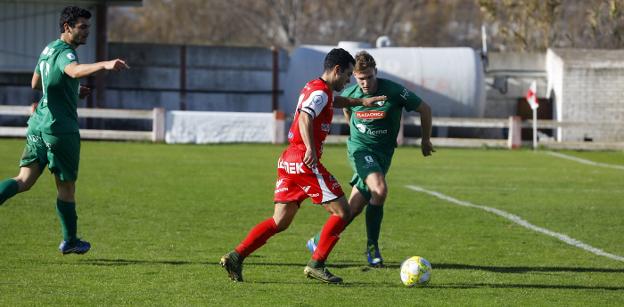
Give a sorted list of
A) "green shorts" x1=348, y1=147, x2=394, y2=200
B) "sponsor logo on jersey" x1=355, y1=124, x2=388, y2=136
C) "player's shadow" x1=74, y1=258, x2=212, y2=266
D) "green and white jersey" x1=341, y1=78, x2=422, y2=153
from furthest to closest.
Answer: "sponsor logo on jersey" x1=355, y1=124, x2=388, y2=136 < "green and white jersey" x1=341, y1=78, x2=422, y2=153 < "green shorts" x1=348, y1=147, x2=394, y2=200 < "player's shadow" x1=74, y1=258, x2=212, y2=266

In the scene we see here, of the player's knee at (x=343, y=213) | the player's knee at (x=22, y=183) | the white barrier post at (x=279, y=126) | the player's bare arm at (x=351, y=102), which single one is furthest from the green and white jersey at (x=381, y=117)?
the white barrier post at (x=279, y=126)

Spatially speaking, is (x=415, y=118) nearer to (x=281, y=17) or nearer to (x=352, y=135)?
(x=352, y=135)

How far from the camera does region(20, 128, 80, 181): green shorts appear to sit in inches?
388

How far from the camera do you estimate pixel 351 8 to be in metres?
68.7

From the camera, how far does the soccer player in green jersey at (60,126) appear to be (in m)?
9.71

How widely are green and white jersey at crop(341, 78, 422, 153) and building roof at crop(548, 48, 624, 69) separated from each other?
25.1 meters

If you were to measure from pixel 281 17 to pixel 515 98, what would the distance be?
31152 millimetres

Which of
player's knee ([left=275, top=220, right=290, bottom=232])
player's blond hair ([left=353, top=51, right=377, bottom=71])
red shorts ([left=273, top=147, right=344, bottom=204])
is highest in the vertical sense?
player's blond hair ([left=353, top=51, right=377, bottom=71])

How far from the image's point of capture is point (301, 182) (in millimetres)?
8984

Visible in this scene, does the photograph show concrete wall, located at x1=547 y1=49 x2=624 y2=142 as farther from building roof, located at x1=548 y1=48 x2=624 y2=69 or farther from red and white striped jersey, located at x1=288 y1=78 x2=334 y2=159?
red and white striped jersey, located at x1=288 y1=78 x2=334 y2=159

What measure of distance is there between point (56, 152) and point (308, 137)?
2.44 meters

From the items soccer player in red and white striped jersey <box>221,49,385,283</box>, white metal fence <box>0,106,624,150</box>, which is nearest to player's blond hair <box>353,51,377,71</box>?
soccer player in red and white striped jersey <box>221,49,385,283</box>

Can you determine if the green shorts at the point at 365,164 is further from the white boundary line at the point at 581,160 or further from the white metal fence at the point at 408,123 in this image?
the white metal fence at the point at 408,123

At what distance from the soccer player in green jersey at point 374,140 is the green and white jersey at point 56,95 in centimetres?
245
